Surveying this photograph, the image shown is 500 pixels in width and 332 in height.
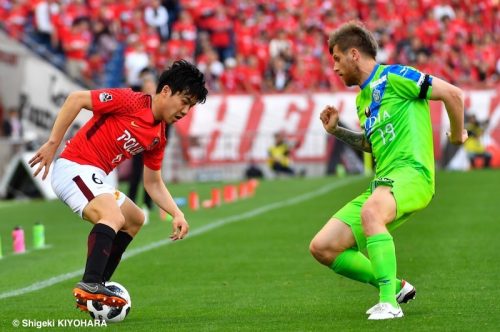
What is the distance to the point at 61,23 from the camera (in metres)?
32.2

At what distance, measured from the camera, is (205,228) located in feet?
55.5

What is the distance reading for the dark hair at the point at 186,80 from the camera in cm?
863

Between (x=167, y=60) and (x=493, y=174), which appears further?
(x=167, y=60)

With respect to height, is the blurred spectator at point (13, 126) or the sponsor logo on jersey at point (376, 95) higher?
the sponsor logo on jersey at point (376, 95)

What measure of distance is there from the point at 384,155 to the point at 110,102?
6.18 ft

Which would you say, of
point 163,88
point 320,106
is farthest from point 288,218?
point 320,106

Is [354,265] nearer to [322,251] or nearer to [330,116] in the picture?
[322,251]

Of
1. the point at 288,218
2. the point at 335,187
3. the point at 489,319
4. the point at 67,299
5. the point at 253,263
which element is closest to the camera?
the point at 489,319

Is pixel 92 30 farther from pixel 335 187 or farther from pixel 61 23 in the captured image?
pixel 335 187

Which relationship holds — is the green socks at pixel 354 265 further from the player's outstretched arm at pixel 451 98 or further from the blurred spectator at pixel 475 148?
the blurred spectator at pixel 475 148

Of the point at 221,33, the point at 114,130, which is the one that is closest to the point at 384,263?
the point at 114,130

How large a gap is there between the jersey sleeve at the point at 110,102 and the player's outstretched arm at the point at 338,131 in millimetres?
1326

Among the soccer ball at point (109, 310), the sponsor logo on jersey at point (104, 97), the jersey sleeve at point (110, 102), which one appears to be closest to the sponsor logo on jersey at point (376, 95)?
the jersey sleeve at point (110, 102)

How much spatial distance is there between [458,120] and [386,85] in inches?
20.8
